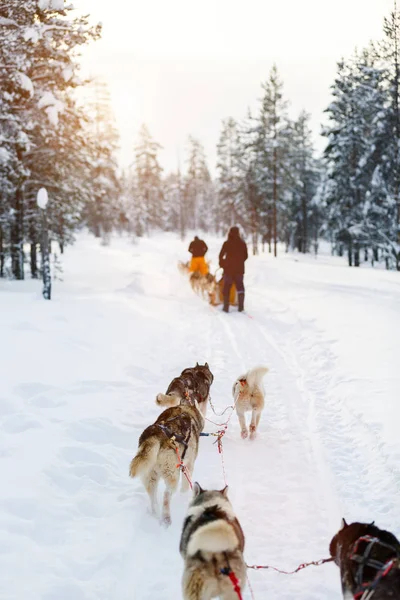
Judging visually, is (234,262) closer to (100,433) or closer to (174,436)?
(100,433)

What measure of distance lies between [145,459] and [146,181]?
196 ft

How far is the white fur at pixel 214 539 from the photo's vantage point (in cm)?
261

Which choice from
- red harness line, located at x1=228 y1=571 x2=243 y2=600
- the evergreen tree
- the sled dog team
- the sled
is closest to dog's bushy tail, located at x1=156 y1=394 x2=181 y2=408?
the sled dog team

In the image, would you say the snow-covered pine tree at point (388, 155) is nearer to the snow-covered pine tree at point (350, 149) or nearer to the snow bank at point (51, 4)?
the snow-covered pine tree at point (350, 149)

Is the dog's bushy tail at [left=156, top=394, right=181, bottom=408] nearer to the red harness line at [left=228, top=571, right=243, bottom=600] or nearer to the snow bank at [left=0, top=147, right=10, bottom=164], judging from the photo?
the red harness line at [left=228, top=571, right=243, bottom=600]

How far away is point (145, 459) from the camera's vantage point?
4.09 meters

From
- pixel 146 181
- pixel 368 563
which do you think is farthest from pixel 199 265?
pixel 146 181

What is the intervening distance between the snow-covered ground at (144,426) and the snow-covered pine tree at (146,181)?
51430 millimetres

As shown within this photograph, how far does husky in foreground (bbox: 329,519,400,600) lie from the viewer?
91.0 inches

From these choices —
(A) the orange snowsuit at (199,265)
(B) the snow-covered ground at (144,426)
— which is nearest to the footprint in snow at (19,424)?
(B) the snow-covered ground at (144,426)

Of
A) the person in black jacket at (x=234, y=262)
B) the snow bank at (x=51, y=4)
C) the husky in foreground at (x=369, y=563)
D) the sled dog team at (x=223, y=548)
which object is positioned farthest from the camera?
the person in black jacket at (x=234, y=262)

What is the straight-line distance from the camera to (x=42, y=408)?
6105 mm

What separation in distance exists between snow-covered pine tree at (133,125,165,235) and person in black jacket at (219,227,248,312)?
49482 millimetres

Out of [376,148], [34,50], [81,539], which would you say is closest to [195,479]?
[81,539]
